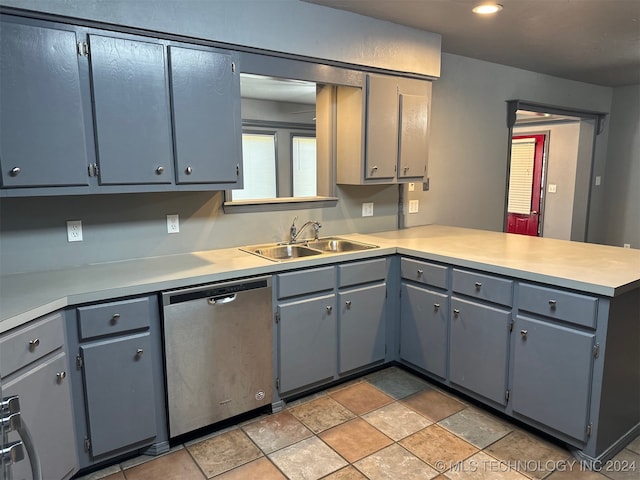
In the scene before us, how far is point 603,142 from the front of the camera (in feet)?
18.4

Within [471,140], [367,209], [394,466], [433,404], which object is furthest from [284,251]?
[471,140]

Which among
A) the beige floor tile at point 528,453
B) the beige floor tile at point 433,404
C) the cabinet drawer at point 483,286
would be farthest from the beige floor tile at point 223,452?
the cabinet drawer at point 483,286

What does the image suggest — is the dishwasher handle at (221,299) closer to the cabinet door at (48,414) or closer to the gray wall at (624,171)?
the cabinet door at (48,414)

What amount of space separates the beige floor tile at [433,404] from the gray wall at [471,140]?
153 centimetres

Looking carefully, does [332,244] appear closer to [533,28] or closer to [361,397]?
[361,397]

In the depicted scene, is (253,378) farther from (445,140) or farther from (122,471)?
(445,140)

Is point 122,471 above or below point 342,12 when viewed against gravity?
below

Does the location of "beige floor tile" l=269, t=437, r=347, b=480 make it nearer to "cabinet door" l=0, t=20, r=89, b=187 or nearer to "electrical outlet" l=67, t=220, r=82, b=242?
"electrical outlet" l=67, t=220, r=82, b=242

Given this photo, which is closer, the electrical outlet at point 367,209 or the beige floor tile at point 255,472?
the beige floor tile at point 255,472

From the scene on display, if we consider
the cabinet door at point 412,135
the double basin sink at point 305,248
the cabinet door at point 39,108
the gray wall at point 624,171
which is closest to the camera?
the cabinet door at point 39,108

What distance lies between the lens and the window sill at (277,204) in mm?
2889

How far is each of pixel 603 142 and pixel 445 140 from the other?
117 inches

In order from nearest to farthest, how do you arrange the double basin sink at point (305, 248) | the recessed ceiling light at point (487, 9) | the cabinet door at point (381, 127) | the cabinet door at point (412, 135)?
the recessed ceiling light at point (487, 9) → the double basin sink at point (305, 248) → the cabinet door at point (381, 127) → the cabinet door at point (412, 135)

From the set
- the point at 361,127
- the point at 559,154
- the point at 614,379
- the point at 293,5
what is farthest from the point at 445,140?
the point at 559,154
